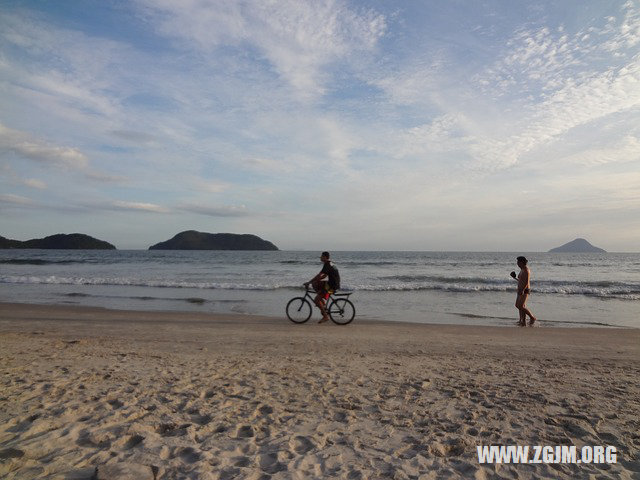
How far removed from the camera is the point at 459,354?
7703 millimetres

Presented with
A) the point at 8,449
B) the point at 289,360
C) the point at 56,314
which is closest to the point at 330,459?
the point at 8,449

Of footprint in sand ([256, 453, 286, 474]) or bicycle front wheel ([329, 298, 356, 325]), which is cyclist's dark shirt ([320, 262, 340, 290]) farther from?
footprint in sand ([256, 453, 286, 474])

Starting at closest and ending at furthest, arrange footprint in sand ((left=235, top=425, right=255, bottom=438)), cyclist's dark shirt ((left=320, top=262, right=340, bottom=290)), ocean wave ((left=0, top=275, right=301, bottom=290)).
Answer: footprint in sand ((left=235, top=425, right=255, bottom=438)) → cyclist's dark shirt ((left=320, top=262, right=340, bottom=290)) → ocean wave ((left=0, top=275, right=301, bottom=290))

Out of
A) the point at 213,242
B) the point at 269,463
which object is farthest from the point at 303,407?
the point at 213,242

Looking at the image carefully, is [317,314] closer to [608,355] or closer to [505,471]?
[608,355]

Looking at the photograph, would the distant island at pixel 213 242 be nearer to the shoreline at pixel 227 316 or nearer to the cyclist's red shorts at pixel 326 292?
the shoreline at pixel 227 316

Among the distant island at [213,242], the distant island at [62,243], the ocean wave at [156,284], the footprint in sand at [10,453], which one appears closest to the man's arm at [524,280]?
the footprint in sand at [10,453]

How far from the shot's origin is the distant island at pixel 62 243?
103 meters

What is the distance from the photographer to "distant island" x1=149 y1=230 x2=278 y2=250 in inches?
4513

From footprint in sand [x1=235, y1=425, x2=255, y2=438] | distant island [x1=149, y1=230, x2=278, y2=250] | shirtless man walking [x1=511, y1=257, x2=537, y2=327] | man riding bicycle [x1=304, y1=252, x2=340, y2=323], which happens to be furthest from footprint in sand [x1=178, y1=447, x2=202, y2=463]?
distant island [x1=149, y1=230, x2=278, y2=250]

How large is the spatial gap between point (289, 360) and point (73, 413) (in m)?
3.44

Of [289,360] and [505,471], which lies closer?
[505,471]

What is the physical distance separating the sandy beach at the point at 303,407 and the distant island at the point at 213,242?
356 ft

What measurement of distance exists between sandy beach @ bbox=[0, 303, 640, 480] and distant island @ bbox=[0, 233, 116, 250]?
4426 inches
